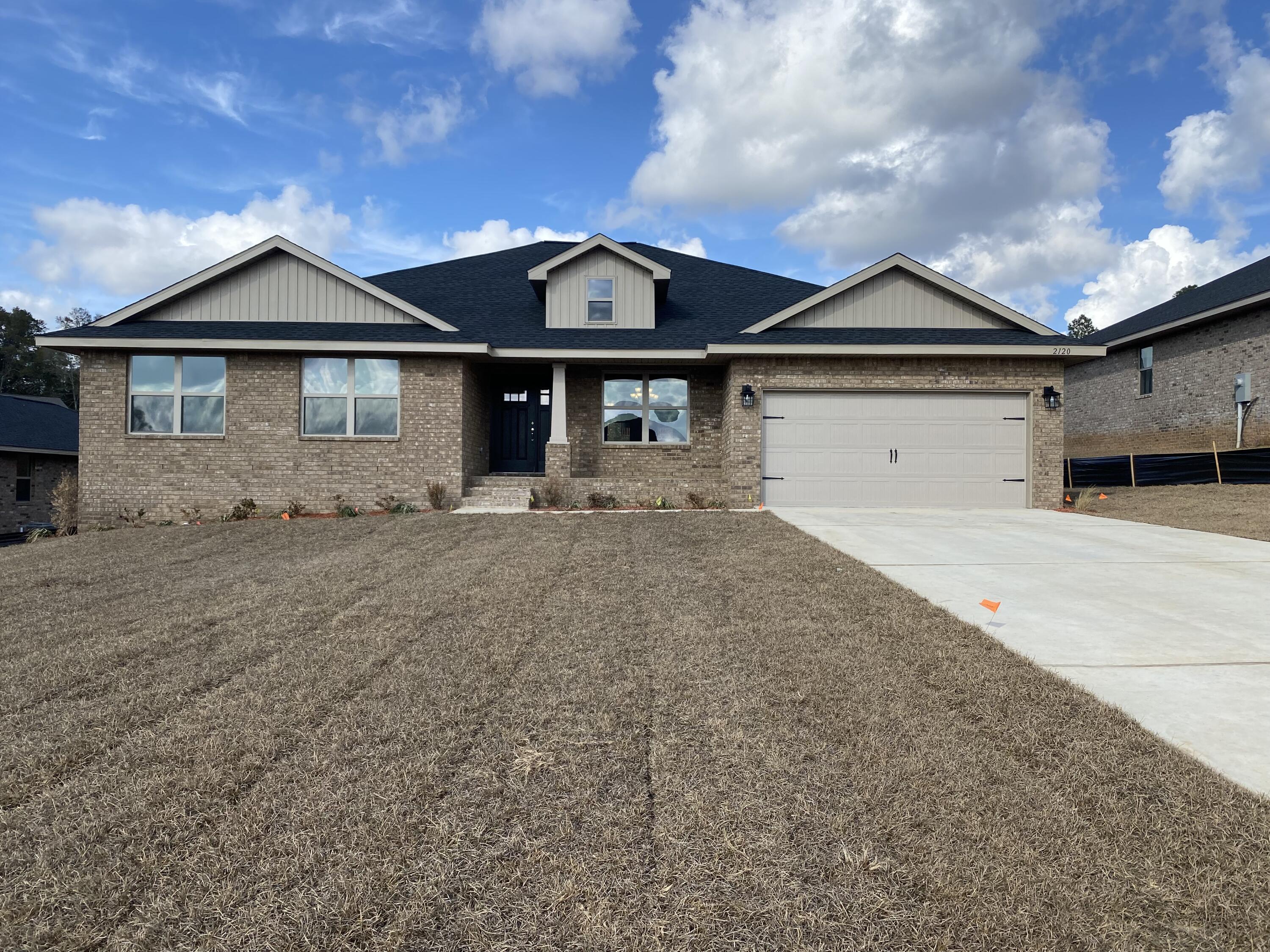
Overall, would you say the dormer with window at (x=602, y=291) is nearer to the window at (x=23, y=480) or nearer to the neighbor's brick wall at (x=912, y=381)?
the neighbor's brick wall at (x=912, y=381)

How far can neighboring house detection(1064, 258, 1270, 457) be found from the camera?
17375 mm

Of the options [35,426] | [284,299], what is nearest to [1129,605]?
[284,299]

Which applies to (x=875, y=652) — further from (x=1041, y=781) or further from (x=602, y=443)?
(x=602, y=443)

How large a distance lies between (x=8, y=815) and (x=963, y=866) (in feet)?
12.0

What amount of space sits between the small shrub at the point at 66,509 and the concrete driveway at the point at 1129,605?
14.1 metres

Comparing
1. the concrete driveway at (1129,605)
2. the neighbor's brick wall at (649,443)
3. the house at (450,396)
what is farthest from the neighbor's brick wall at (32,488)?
the concrete driveway at (1129,605)

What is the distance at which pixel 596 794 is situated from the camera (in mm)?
2738

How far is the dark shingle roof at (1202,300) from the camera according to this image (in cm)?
1778

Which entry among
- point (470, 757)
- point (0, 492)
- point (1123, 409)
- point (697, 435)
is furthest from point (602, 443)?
point (0, 492)

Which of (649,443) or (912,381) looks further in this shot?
(649,443)

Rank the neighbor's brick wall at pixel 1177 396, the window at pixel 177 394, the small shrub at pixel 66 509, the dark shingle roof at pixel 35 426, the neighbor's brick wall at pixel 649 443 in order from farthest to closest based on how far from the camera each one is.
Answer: the dark shingle roof at pixel 35 426 → the neighbor's brick wall at pixel 1177 396 → the neighbor's brick wall at pixel 649 443 → the window at pixel 177 394 → the small shrub at pixel 66 509

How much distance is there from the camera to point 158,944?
196 centimetres

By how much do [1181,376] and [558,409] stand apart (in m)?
19.5

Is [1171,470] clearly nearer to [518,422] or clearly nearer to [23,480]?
[518,422]
